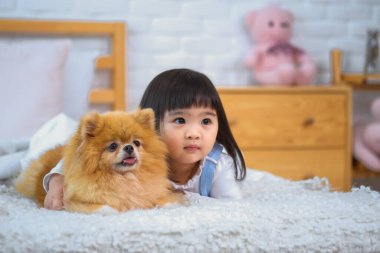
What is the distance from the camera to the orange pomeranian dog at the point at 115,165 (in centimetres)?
99

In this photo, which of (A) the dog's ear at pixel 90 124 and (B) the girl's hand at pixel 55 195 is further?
(B) the girl's hand at pixel 55 195

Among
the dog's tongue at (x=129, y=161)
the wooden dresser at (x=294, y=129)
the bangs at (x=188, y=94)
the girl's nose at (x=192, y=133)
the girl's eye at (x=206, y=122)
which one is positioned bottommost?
the wooden dresser at (x=294, y=129)

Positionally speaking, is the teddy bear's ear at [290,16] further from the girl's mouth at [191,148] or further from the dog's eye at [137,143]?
the dog's eye at [137,143]

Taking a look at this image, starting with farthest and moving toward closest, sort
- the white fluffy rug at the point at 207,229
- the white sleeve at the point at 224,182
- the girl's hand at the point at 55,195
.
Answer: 1. the white sleeve at the point at 224,182
2. the girl's hand at the point at 55,195
3. the white fluffy rug at the point at 207,229

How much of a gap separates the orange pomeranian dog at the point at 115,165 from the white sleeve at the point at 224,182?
0.83ft

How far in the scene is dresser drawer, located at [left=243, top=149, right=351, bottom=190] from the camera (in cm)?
246

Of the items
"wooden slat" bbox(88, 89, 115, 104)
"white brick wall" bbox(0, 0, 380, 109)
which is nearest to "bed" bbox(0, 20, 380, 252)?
"wooden slat" bbox(88, 89, 115, 104)

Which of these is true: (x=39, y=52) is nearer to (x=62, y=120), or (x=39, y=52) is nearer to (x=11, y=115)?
(x=11, y=115)

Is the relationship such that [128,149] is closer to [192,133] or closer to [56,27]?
[192,133]

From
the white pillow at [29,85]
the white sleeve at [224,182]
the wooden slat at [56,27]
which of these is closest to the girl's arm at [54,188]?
the white sleeve at [224,182]

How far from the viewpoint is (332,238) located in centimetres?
94

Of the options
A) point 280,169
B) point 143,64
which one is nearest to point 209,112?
point 280,169

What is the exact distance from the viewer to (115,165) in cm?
99

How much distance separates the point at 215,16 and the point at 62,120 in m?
1.35
